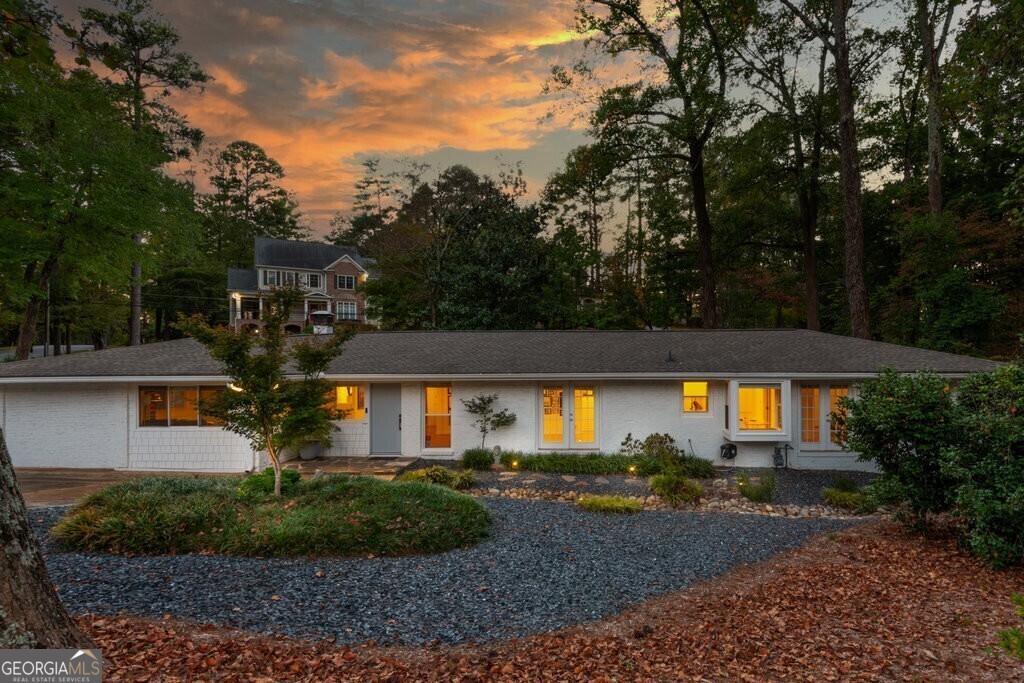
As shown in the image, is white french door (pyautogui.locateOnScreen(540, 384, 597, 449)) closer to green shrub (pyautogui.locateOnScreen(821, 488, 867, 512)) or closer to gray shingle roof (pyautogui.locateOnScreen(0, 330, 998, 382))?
gray shingle roof (pyautogui.locateOnScreen(0, 330, 998, 382))

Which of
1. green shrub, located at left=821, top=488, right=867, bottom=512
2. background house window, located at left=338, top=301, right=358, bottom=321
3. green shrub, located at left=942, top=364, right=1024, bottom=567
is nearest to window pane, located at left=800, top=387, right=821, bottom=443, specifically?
green shrub, located at left=821, top=488, right=867, bottom=512

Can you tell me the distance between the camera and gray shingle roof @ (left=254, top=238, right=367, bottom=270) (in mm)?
37719

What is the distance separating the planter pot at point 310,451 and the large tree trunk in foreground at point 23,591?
912cm

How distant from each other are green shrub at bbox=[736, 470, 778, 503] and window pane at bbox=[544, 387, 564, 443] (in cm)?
436

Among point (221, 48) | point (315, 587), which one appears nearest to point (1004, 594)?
point (315, 587)

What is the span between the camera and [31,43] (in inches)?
163

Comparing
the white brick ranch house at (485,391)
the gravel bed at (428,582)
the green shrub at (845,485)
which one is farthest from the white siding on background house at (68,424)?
the green shrub at (845,485)

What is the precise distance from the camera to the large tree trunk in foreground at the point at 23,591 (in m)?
2.65

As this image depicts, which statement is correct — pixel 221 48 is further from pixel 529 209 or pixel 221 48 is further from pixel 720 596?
pixel 720 596

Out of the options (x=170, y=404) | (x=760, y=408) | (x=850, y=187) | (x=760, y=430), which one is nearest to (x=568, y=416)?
(x=760, y=430)

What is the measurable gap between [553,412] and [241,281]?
3365 centimetres

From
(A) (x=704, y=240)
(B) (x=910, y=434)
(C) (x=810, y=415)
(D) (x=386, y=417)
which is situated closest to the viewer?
(B) (x=910, y=434)

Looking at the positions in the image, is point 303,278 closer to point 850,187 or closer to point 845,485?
point 850,187

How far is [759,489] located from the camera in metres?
9.12
